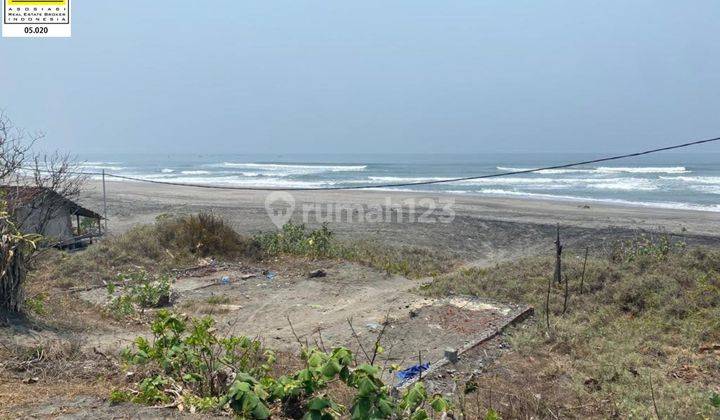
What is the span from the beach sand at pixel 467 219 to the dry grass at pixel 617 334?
4.81 meters

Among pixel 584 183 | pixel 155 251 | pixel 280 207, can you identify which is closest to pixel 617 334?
pixel 155 251

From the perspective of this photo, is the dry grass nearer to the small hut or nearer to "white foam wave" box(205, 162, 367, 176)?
the small hut

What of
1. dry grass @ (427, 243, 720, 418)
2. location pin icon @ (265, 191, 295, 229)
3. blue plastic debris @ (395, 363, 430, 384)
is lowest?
blue plastic debris @ (395, 363, 430, 384)

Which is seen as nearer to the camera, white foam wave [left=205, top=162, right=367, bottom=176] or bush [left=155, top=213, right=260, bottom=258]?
bush [left=155, top=213, right=260, bottom=258]

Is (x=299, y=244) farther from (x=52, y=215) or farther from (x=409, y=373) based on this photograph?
(x=409, y=373)

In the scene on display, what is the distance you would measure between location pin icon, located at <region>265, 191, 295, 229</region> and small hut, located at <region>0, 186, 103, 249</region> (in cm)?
638

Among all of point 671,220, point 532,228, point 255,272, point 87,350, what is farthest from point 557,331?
point 671,220

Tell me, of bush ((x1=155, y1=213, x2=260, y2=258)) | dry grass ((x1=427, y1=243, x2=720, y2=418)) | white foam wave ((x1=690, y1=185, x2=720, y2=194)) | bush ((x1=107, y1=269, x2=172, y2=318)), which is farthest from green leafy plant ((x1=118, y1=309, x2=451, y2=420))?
white foam wave ((x1=690, y1=185, x2=720, y2=194))

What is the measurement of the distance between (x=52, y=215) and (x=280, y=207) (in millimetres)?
13620

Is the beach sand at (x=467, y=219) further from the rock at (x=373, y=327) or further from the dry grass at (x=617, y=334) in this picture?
the rock at (x=373, y=327)

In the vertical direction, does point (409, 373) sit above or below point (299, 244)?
below

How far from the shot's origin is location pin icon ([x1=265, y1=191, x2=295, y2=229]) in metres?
20.6

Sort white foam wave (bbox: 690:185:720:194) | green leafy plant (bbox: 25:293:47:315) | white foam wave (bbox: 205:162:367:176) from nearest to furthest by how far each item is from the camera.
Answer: green leafy plant (bbox: 25:293:47:315) < white foam wave (bbox: 690:185:720:194) < white foam wave (bbox: 205:162:367:176)

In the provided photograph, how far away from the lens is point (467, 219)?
66.6 feet
